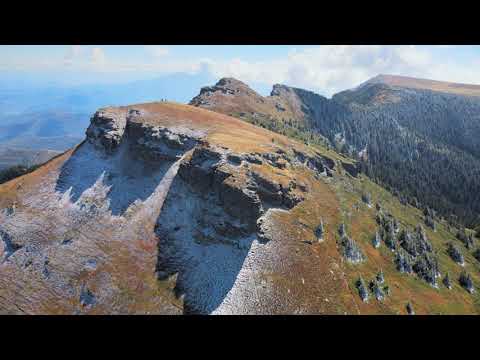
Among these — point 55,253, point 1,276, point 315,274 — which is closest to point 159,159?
point 55,253

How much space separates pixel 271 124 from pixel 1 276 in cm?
14580

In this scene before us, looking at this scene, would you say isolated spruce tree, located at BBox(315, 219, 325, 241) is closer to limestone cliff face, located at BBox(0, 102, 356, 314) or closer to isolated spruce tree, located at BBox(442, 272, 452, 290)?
limestone cliff face, located at BBox(0, 102, 356, 314)

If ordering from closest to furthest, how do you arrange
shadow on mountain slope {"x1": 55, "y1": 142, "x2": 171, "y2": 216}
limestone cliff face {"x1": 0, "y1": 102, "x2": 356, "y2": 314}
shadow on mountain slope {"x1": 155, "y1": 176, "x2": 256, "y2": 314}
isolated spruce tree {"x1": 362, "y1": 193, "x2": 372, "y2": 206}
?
shadow on mountain slope {"x1": 155, "y1": 176, "x2": 256, "y2": 314} < limestone cliff face {"x1": 0, "y1": 102, "x2": 356, "y2": 314} < shadow on mountain slope {"x1": 55, "y1": 142, "x2": 171, "y2": 216} < isolated spruce tree {"x1": 362, "y1": 193, "x2": 372, "y2": 206}

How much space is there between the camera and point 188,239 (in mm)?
75250

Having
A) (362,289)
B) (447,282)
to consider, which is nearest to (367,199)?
(447,282)

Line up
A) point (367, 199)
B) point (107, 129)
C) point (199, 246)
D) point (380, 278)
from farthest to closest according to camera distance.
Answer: point (367, 199), point (107, 129), point (380, 278), point (199, 246)

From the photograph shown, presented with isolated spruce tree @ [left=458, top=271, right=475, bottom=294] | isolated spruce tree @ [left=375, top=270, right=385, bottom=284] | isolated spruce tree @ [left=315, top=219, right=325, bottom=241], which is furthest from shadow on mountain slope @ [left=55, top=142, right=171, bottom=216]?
isolated spruce tree @ [left=458, top=271, right=475, bottom=294]

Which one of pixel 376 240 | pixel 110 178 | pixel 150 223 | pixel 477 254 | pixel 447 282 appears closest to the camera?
pixel 150 223

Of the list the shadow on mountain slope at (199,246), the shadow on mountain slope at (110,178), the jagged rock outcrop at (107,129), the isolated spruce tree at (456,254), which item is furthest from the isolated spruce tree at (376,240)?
the jagged rock outcrop at (107,129)

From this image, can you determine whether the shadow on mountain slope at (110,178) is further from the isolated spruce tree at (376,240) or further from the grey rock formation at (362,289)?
the isolated spruce tree at (376,240)

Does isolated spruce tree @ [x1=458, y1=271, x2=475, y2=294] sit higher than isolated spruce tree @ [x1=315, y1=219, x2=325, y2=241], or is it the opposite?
isolated spruce tree @ [x1=315, y1=219, x2=325, y2=241]

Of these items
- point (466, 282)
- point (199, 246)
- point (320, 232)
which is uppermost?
point (199, 246)

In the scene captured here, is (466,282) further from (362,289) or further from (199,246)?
(199,246)
